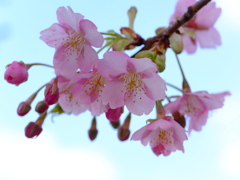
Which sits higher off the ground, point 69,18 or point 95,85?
point 69,18

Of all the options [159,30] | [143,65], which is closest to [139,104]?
[143,65]

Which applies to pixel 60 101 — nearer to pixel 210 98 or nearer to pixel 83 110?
pixel 83 110

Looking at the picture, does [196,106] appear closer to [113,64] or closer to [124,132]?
[124,132]

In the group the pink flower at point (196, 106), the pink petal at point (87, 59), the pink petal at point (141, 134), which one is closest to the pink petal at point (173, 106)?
the pink flower at point (196, 106)

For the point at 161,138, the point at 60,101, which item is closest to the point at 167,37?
the point at 161,138

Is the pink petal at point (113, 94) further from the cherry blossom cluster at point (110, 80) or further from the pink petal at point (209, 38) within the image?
the pink petal at point (209, 38)

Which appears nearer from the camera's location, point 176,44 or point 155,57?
point 155,57
